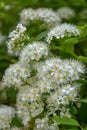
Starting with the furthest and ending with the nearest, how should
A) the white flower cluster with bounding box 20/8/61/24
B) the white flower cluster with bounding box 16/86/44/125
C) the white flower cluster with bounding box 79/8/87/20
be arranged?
the white flower cluster with bounding box 79/8/87/20 → the white flower cluster with bounding box 20/8/61/24 → the white flower cluster with bounding box 16/86/44/125

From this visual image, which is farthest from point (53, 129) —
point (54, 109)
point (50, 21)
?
point (50, 21)

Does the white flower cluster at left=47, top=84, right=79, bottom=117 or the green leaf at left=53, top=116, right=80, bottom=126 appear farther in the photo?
the white flower cluster at left=47, top=84, right=79, bottom=117

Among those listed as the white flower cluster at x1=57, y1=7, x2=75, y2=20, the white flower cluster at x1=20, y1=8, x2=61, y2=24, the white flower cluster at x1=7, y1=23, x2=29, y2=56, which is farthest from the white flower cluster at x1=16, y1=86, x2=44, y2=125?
the white flower cluster at x1=57, y1=7, x2=75, y2=20

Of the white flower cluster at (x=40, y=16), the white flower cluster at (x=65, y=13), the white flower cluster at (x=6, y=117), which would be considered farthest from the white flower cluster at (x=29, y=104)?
the white flower cluster at (x=65, y=13)

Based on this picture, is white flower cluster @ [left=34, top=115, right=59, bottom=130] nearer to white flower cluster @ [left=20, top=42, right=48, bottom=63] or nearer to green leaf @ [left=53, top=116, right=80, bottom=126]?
green leaf @ [left=53, top=116, right=80, bottom=126]

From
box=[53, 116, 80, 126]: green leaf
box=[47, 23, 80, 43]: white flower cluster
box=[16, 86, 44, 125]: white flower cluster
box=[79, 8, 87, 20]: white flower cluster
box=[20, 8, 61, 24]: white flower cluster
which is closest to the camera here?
box=[53, 116, 80, 126]: green leaf

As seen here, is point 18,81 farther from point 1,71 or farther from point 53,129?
point 1,71

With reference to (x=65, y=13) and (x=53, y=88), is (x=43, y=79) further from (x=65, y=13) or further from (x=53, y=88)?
(x=65, y=13)
